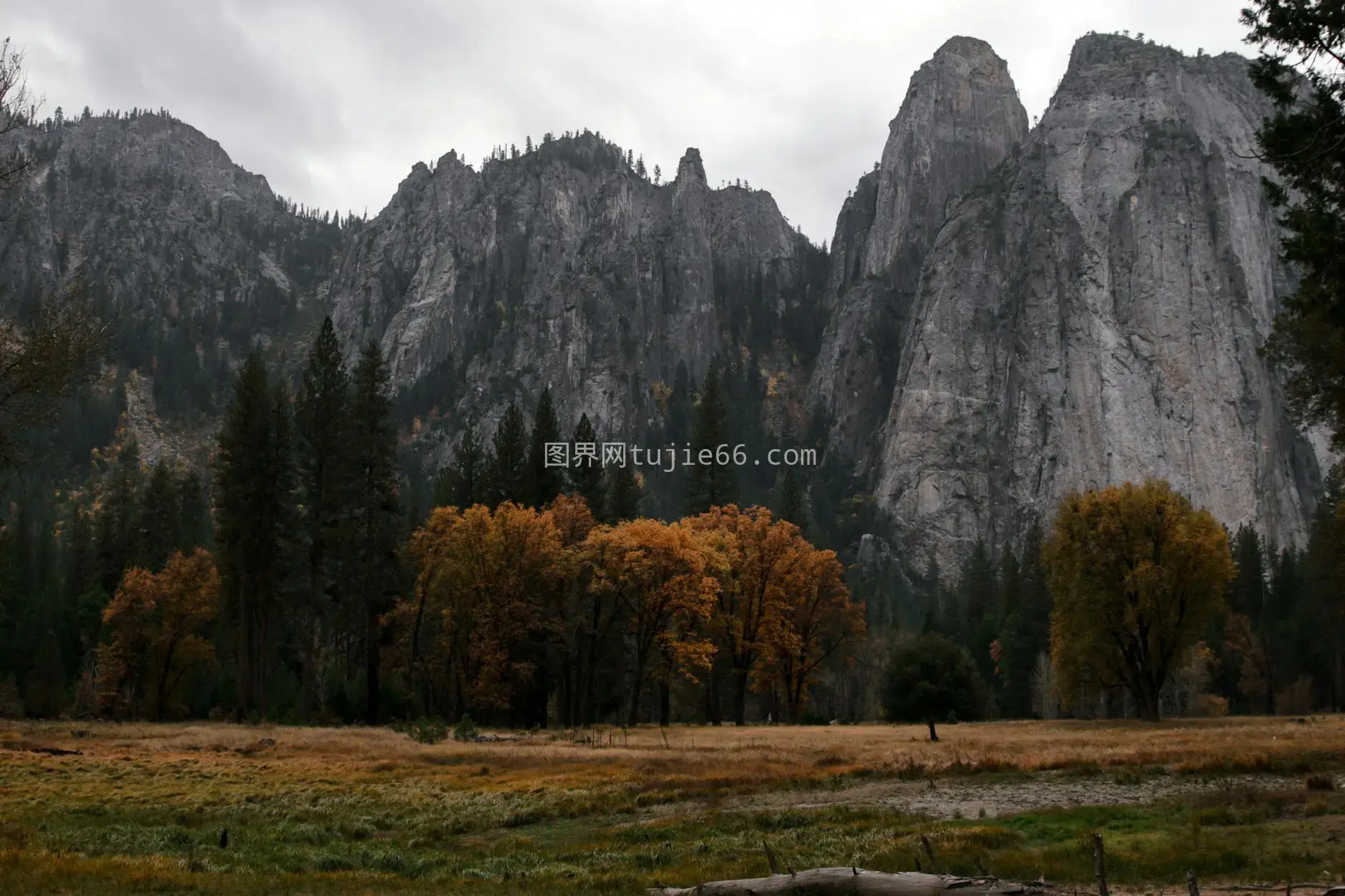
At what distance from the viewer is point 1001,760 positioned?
31.3 m

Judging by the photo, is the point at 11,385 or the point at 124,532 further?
the point at 124,532

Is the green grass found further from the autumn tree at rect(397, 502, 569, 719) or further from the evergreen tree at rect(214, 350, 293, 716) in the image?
the evergreen tree at rect(214, 350, 293, 716)

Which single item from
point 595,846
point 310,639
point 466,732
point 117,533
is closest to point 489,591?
point 310,639

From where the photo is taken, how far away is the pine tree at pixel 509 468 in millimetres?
76438

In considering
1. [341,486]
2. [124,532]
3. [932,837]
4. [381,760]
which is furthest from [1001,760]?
[124,532]

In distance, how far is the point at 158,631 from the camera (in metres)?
63.9

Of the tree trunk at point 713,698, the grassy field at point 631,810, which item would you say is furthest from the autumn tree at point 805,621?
the grassy field at point 631,810

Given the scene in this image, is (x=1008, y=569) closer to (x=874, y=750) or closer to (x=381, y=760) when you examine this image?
(x=874, y=750)

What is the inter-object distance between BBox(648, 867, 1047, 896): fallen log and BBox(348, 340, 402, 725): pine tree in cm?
4504

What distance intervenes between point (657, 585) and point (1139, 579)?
24.2 meters

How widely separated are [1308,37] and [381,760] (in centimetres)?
3222

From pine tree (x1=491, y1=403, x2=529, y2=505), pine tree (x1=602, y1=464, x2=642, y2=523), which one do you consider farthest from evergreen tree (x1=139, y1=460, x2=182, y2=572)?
pine tree (x1=602, y1=464, x2=642, y2=523)

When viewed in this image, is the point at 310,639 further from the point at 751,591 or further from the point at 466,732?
the point at 751,591

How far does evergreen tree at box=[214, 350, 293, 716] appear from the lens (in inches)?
2254
